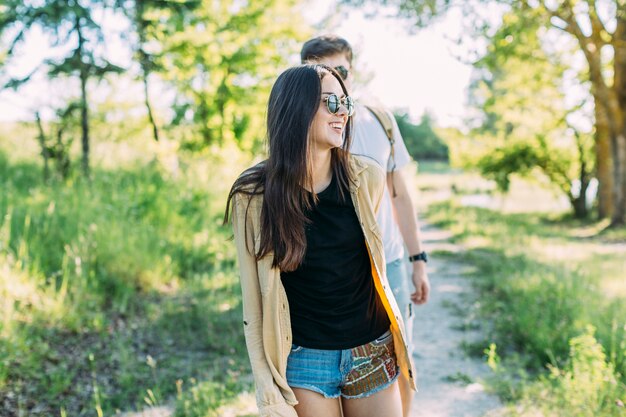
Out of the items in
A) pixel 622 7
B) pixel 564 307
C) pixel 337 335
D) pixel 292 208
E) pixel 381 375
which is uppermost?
pixel 622 7

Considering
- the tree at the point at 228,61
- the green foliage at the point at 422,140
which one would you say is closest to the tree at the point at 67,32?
the tree at the point at 228,61

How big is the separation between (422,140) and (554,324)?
55.1 meters

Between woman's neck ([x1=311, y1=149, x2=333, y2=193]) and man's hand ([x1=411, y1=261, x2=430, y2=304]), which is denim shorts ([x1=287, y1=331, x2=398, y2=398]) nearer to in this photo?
woman's neck ([x1=311, y1=149, x2=333, y2=193])

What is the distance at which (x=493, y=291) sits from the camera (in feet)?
23.3

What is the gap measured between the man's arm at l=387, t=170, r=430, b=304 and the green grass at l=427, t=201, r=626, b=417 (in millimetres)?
1205

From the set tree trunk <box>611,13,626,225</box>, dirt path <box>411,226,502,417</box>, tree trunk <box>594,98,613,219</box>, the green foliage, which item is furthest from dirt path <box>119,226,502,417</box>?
the green foliage

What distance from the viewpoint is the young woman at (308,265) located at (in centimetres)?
213

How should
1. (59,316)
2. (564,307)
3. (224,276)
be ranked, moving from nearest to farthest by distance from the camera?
(59,316)
(564,307)
(224,276)

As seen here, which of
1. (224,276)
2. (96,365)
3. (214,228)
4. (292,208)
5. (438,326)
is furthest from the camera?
(214,228)

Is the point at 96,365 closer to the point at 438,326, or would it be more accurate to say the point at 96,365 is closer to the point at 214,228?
the point at 438,326

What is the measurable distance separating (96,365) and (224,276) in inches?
96.7

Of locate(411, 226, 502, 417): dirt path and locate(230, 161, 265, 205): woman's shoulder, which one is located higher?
locate(230, 161, 265, 205): woman's shoulder

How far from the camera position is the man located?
3098mm

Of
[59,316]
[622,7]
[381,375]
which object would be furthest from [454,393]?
[622,7]
